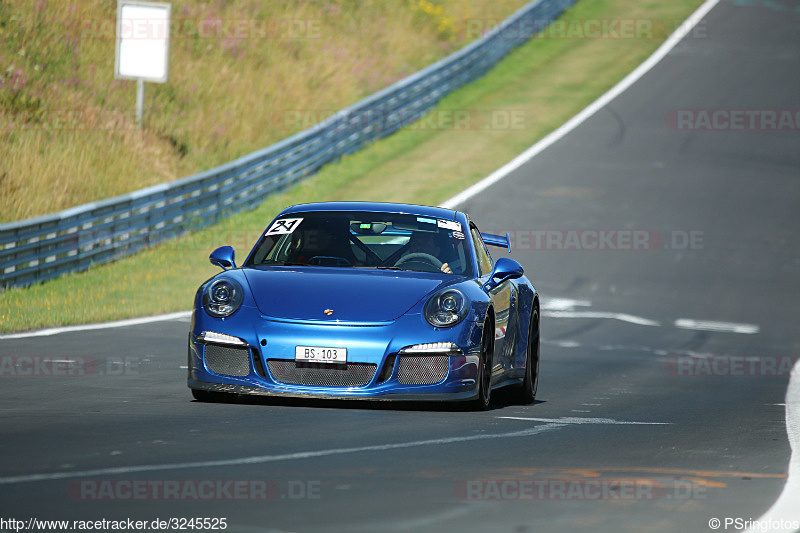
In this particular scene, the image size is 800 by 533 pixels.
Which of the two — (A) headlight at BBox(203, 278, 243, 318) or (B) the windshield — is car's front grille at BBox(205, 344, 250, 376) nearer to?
(A) headlight at BBox(203, 278, 243, 318)

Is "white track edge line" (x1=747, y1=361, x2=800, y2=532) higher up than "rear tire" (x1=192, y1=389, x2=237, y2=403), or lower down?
higher up

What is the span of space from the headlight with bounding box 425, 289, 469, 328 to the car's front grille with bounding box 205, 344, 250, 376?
3.83ft

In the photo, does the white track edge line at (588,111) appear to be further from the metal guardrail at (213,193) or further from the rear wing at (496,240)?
the rear wing at (496,240)

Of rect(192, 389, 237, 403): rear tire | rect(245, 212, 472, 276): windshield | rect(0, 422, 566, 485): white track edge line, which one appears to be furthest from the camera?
rect(245, 212, 472, 276): windshield

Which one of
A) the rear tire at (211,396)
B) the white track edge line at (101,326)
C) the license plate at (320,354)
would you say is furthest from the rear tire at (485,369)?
the white track edge line at (101,326)

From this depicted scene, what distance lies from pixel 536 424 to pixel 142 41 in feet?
61.0

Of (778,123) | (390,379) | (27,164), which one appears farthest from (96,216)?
(778,123)

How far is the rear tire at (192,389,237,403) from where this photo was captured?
28.7ft

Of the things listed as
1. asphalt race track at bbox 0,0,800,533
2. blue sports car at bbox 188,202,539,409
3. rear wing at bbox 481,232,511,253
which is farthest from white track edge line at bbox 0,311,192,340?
rear wing at bbox 481,232,511,253

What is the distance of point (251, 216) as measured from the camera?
79.1 feet

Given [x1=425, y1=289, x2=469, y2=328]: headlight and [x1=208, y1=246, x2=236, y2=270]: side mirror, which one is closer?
[x1=425, y1=289, x2=469, y2=328]: headlight

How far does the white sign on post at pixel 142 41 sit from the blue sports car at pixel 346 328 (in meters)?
16.7

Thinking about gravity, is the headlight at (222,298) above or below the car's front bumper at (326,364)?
above

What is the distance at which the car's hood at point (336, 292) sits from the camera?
27.4ft
